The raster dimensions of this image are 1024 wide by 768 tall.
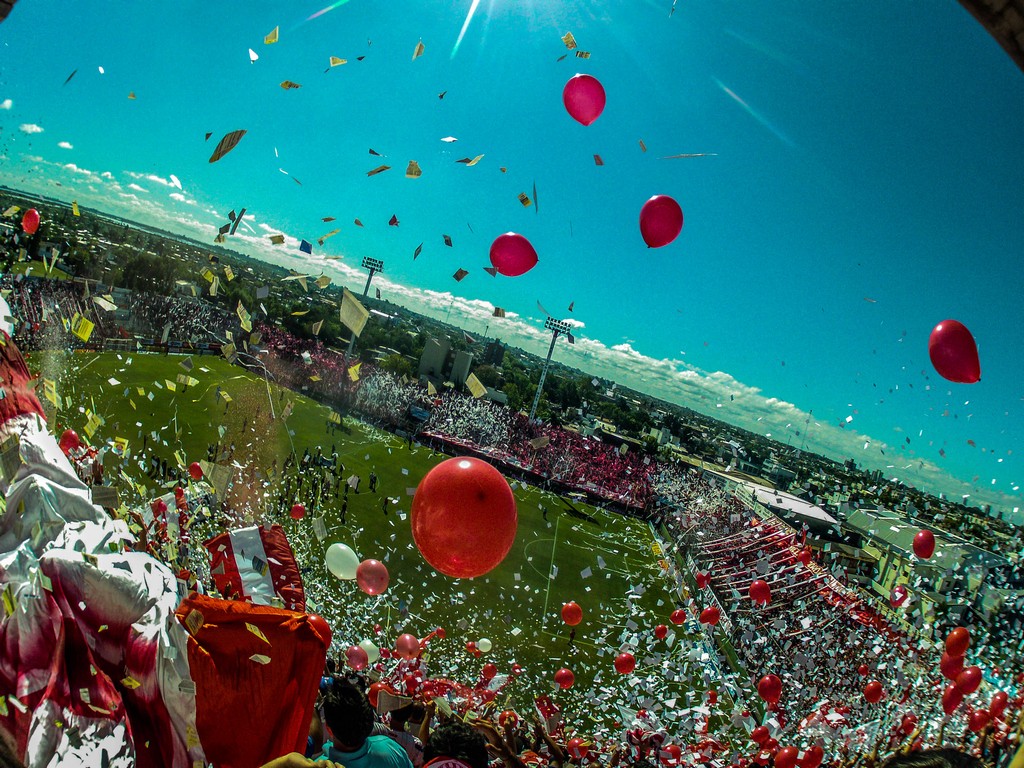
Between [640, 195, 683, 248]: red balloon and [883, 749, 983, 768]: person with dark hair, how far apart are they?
10.5 ft

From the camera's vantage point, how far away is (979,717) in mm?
4246

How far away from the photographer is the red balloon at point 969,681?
4.29m

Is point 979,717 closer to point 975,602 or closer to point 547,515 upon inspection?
point 975,602

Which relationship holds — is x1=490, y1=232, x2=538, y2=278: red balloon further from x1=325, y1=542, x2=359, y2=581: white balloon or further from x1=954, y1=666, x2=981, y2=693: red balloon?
x1=954, y1=666, x2=981, y2=693: red balloon

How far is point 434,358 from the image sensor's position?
45094mm

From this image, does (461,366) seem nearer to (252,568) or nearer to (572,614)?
(572,614)

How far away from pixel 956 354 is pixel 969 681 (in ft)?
8.97

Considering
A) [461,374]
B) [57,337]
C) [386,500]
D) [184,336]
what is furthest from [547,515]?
[461,374]

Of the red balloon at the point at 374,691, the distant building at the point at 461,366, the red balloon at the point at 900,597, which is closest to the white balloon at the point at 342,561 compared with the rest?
the red balloon at the point at 374,691

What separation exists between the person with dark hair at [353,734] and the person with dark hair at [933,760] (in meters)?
2.05

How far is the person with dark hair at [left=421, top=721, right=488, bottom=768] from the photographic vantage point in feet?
8.62

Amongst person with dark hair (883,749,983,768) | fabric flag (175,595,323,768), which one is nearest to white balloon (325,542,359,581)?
fabric flag (175,595,323,768)

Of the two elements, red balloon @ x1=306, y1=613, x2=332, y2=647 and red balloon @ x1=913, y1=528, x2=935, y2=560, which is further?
red balloon @ x1=913, y1=528, x2=935, y2=560

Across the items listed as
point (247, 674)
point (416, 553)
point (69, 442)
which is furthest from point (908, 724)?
point (416, 553)
